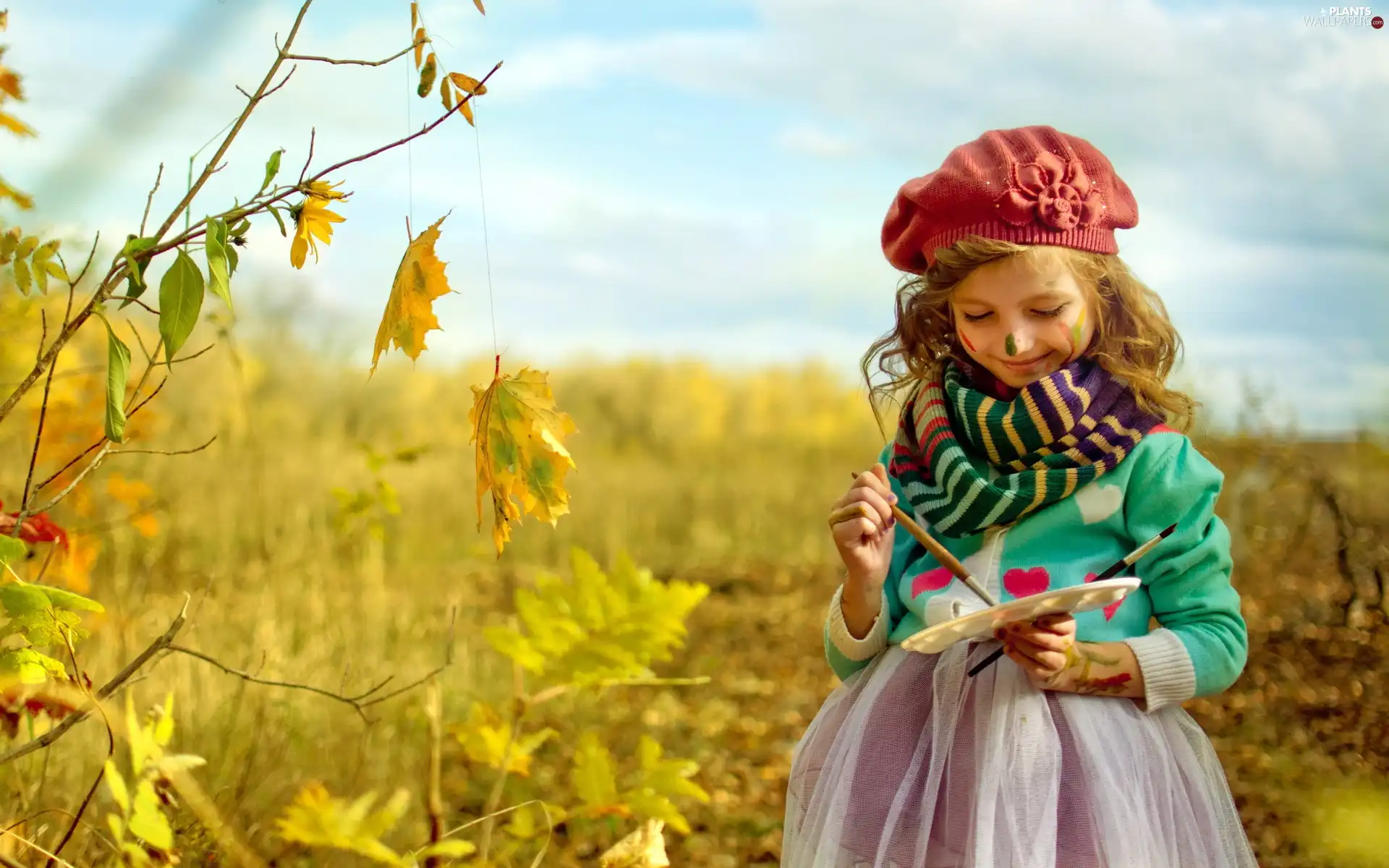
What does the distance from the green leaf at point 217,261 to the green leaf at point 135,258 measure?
0.34ft

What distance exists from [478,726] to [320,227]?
0.67 metres

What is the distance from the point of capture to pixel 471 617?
17.5 ft

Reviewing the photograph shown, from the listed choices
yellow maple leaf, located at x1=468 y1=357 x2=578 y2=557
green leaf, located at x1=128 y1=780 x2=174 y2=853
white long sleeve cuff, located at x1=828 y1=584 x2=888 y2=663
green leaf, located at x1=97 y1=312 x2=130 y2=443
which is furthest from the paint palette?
green leaf, located at x1=97 y1=312 x2=130 y2=443

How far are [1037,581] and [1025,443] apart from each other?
0.65 feet

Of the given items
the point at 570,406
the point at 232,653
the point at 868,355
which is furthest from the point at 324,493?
the point at 868,355

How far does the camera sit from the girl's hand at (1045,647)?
65.5 inches

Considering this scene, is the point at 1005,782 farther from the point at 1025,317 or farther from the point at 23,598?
the point at 23,598

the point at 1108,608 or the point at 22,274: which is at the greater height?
the point at 22,274

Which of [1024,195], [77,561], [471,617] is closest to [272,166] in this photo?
[1024,195]

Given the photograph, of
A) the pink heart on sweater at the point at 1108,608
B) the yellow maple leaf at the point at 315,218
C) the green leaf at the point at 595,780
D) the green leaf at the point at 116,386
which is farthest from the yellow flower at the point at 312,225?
the pink heart on sweater at the point at 1108,608

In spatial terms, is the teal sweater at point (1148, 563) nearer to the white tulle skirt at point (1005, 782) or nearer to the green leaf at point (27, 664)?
the white tulle skirt at point (1005, 782)

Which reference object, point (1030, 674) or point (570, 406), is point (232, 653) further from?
point (570, 406)

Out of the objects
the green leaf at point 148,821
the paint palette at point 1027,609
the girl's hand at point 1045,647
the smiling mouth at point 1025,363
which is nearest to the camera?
the green leaf at point 148,821

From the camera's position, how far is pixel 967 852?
1.71 m
